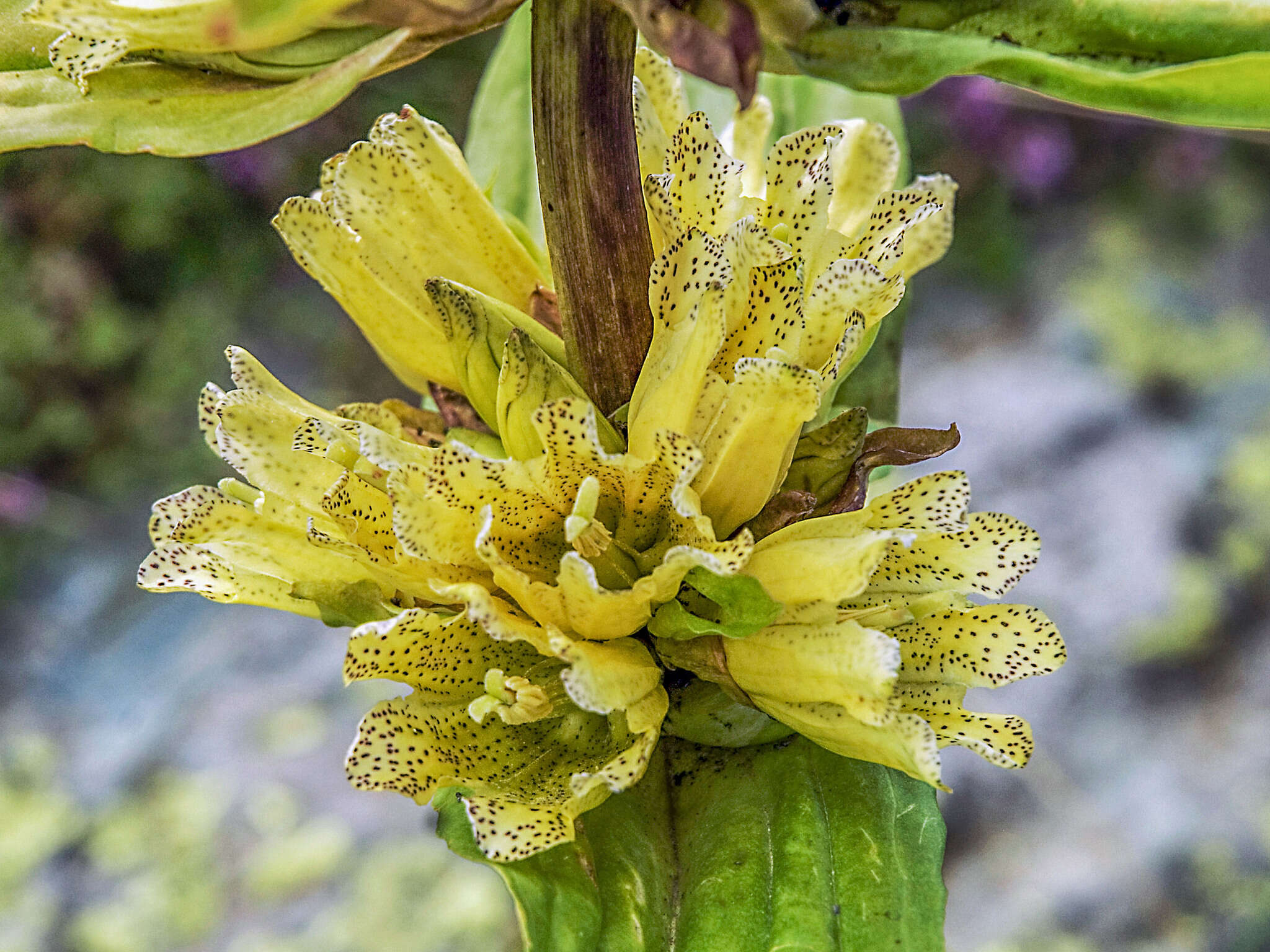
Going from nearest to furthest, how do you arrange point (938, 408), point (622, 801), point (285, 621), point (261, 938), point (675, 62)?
1. point (675, 62)
2. point (622, 801)
3. point (261, 938)
4. point (285, 621)
5. point (938, 408)

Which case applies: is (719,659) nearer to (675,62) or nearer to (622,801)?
(622,801)

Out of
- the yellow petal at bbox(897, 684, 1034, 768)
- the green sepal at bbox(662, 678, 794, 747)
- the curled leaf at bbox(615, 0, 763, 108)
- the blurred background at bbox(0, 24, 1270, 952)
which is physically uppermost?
→ the curled leaf at bbox(615, 0, 763, 108)

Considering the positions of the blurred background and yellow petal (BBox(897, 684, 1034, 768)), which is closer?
yellow petal (BBox(897, 684, 1034, 768))

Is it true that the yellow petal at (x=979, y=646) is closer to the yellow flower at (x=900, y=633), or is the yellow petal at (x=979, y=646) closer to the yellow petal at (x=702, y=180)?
the yellow flower at (x=900, y=633)

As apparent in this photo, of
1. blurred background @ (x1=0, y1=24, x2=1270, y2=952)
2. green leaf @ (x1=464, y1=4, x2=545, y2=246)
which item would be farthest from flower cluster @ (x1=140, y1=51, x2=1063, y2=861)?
blurred background @ (x1=0, y1=24, x2=1270, y2=952)

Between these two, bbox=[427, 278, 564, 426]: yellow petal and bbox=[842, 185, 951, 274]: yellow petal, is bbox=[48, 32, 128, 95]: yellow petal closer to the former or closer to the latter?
bbox=[427, 278, 564, 426]: yellow petal

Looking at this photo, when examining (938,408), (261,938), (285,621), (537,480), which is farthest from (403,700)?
(938,408)

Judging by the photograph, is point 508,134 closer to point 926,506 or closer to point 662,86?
point 662,86
